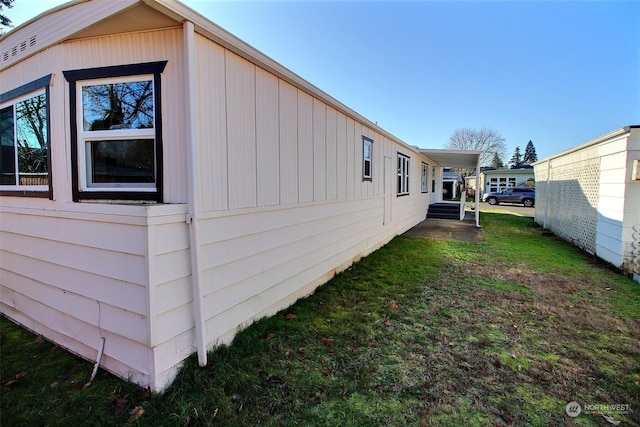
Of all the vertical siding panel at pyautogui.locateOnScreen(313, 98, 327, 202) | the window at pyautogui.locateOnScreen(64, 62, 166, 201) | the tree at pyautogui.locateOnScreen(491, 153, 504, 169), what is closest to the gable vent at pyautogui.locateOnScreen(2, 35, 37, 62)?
the window at pyautogui.locateOnScreen(64, 62, 166, 201)

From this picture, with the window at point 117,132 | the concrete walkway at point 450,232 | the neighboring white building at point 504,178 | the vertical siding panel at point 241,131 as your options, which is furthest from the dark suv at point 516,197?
the window at point 117,132

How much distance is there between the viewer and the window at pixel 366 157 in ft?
23.1

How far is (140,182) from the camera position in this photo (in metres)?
2.85

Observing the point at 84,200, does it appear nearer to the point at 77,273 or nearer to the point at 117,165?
the point at 117,165

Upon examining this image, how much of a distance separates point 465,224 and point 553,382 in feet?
36.4

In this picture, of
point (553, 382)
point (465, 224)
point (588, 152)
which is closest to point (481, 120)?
point (465, 224)

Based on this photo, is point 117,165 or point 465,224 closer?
point 117,165

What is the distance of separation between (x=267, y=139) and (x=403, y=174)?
792cm

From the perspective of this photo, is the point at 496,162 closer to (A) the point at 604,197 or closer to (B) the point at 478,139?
(B) the point at 478,139

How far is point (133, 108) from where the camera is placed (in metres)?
2.85

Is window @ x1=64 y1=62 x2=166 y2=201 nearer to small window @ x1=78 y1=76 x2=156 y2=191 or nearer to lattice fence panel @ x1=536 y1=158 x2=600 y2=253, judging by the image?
small window @ x1=78 y1=76 x2=156 y2=191

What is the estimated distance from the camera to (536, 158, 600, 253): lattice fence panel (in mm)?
7758

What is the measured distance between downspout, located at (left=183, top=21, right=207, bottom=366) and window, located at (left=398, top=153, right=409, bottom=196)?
Result: 8376 millimetres
